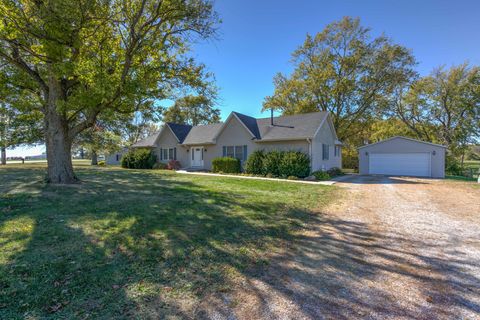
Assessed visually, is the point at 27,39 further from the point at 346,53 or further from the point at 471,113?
the point at 471,113

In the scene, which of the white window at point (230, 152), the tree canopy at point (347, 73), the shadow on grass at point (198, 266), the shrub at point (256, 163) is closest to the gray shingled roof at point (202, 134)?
the white window at point (230, 152)

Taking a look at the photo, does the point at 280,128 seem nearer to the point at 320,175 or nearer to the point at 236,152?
the point at 236,152

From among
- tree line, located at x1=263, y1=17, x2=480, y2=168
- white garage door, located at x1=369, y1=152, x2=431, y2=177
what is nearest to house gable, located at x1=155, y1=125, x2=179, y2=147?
tree line, located at x1=263, y1=17, x2=480, y2=168

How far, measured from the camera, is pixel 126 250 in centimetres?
402

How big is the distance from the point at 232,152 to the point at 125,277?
16.7 meters

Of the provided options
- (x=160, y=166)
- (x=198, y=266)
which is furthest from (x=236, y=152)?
(x=198, y=266)

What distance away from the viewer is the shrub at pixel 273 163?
53.8 ft

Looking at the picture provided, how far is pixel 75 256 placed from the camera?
375 centimetres

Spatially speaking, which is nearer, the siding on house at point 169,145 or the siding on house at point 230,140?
the siding on house at point 230,140

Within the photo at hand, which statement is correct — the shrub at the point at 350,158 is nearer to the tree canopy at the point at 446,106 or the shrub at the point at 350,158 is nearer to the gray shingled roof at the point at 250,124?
the tree canopy at the point at 446,106

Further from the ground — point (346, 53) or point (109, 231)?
point (346, 53)

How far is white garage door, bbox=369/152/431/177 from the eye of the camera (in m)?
17.9

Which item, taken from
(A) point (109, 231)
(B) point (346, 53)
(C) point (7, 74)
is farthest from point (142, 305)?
(B) point (346, 53)

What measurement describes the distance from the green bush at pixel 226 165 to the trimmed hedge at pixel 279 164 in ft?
3.36
